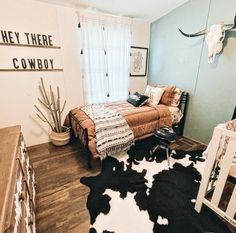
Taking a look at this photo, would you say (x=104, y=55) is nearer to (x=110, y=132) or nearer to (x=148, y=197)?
(x=110, y=132)

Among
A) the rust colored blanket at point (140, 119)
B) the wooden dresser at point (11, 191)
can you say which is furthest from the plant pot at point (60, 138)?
the wooden dresser at point (11, 191)

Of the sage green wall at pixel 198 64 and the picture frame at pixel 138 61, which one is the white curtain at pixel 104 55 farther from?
the sage green wall at pixel 198 64

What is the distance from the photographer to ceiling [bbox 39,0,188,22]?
8.96 ft

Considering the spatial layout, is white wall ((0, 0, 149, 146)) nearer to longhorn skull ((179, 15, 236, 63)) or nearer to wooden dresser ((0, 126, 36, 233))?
wooden dresser ((0, 126, 36, 233))

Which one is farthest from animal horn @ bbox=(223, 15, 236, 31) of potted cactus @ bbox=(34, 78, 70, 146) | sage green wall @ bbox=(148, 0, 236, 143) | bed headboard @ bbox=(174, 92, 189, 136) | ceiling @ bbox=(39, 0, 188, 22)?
potted cactus @ bbox=(34, 78, 70, 146)

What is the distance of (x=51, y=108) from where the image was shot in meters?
2.95

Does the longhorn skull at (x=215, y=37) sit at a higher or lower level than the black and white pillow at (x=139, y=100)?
higher

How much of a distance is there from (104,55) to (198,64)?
1863 mm

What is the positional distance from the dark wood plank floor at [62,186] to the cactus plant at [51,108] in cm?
42

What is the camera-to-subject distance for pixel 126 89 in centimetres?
386

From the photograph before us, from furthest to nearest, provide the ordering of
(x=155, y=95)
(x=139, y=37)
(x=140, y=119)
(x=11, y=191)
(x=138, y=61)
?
(x=138, y=61) < (x=139, y=37) < (x=155, y=95) < (x=140, y=119) < (x=11, y=191)

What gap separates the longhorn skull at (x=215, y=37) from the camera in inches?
94.2

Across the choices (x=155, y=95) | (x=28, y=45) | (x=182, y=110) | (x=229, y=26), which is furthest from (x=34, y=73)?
(x=229, y=26)

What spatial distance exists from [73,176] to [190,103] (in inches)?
101
